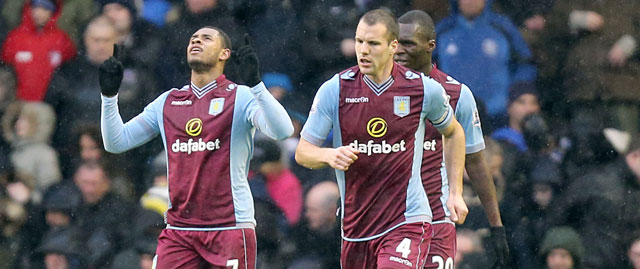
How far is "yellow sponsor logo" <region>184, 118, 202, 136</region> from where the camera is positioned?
23.2ft

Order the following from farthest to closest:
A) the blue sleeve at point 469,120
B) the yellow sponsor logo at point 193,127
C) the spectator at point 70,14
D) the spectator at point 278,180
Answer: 1. the spectator at point 70,14
2. the spectator at point 278,180
3. the blue sleeve at point 469,120
4. the yellow sponsor logo at point 193,127

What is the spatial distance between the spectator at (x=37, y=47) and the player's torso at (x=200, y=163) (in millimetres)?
3173

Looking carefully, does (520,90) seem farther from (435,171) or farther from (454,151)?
(454,151)

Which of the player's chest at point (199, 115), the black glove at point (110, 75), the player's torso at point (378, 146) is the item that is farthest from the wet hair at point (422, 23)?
the black glove at point (110, 75)

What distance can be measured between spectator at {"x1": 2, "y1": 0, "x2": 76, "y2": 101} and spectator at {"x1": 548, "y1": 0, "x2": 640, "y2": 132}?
405 centimetres

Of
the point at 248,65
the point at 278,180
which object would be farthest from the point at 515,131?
the point at 248,65

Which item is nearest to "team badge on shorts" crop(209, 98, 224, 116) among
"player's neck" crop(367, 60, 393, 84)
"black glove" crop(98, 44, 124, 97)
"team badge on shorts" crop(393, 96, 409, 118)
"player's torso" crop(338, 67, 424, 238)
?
"black glove" crop(98, 44, 124, 97)

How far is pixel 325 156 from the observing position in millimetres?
6164

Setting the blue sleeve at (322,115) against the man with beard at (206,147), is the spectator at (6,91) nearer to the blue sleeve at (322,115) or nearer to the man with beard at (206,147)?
the man with beard at (206,147)

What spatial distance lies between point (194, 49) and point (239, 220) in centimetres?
110

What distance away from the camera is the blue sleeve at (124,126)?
23.6ft

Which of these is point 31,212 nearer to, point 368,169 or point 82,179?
point 82,179

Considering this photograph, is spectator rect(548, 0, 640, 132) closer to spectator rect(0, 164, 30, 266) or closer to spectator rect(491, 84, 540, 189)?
spectator rect(491, 84, 540, 189)

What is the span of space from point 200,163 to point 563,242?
3485 millimetres
